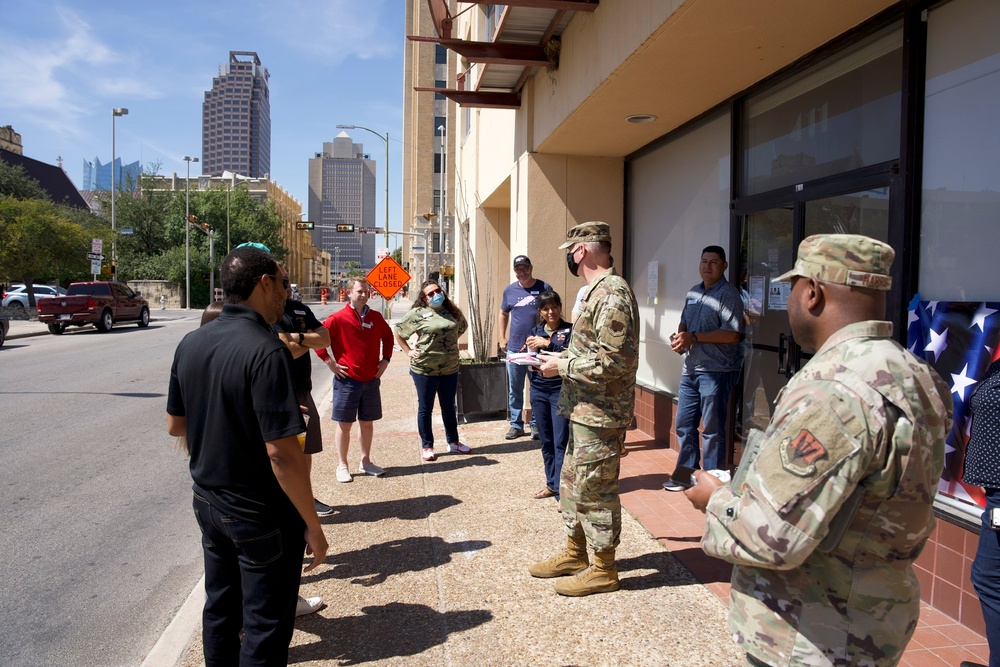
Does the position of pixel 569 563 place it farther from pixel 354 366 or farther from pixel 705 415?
pixel 354 366

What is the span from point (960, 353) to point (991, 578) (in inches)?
56.8

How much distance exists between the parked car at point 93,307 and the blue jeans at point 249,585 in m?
24.7

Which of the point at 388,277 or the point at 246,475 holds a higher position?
the point at 388,277

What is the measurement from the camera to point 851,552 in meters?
1.64

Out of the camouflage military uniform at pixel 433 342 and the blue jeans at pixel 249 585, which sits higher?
the camouflage military uniform at pixel 433 342

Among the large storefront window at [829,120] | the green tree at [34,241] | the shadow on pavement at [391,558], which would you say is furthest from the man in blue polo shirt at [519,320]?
the green tree at [34,241]

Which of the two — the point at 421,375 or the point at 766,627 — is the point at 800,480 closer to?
the point at 766,627

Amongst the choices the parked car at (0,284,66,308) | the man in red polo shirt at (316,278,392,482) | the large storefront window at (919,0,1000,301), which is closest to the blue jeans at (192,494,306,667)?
the man in red polo shirt at (316,278,392,482)

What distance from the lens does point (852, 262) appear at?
65.9 inches

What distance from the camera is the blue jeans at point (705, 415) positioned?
213 inches

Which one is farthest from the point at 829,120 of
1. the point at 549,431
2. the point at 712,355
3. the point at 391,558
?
the point at 391,558

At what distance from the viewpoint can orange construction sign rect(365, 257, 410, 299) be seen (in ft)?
52.2

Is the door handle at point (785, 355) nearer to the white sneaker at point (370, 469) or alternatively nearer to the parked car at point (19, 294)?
the white sneaker at point (370, 469)

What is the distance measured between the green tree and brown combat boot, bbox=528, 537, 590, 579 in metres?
30.5
